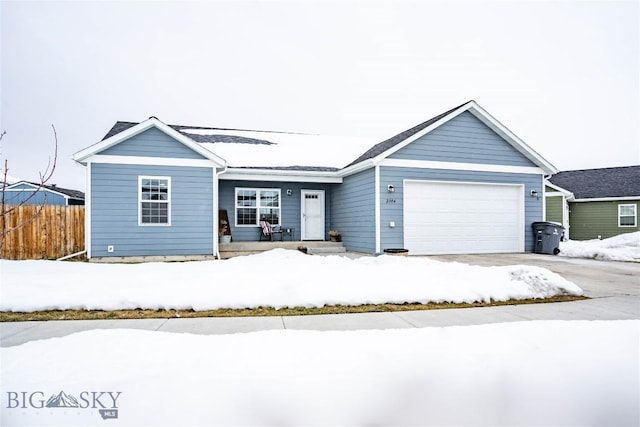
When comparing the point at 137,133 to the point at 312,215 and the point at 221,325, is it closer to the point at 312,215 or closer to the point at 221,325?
the point at 312,215

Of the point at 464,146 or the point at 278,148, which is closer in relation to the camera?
the point at 464,146

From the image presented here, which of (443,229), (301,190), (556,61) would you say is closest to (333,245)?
(301,190)

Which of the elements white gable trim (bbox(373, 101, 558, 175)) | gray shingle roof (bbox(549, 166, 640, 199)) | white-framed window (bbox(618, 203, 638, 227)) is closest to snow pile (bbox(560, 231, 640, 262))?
white gable trim (bbox(373, 101, 558, 175))

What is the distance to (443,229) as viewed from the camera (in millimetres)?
11359

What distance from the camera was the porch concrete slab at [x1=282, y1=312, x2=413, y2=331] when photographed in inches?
152

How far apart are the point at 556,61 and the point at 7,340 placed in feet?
59.1

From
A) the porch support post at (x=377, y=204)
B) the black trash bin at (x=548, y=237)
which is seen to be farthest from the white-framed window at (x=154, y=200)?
the black trash bin at (x=548, y=237)

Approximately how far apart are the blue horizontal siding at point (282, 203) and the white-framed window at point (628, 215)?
15735 millimetres

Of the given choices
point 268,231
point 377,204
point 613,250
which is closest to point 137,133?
point 268,231

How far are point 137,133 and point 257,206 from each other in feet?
15.0

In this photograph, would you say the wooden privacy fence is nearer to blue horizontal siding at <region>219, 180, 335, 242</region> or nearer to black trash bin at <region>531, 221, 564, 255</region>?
blue horizontal siding at <region>219, 180, 335, 242</region>

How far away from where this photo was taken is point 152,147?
33.0 feet

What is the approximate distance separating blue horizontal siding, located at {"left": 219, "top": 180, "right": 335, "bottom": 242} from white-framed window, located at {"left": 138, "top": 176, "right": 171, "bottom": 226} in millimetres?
2459

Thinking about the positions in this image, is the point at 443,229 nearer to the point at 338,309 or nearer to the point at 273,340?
the point at 338,309
